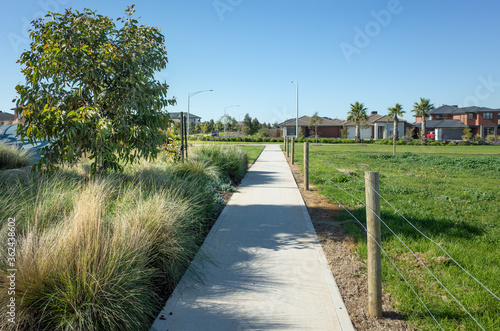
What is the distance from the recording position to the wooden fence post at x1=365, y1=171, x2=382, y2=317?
3.58 m

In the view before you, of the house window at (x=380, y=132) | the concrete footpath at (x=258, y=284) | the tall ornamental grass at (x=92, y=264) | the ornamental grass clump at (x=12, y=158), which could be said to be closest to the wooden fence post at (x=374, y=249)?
the concrete footpath at (x=258, y=284)

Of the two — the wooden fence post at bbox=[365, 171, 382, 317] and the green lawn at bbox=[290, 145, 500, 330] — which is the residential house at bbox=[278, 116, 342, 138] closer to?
the green lawn at bbox=[290, 145, 500, 330]

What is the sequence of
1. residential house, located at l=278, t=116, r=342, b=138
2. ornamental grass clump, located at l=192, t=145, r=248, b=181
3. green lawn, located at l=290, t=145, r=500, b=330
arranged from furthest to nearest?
residential house, located at l=278, t=116, r=342, b=138 → ornamental grass clump, located at l=192, t=145, r=248, b=181 → green lawn, located at l=290, t=145, r=500, b=330

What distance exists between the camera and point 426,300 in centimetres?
385

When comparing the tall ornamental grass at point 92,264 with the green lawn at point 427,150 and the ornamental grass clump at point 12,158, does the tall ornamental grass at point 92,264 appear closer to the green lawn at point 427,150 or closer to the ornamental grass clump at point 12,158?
the ornamental grass clump at point 12,158

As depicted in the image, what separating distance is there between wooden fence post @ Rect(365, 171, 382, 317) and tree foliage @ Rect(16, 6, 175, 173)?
13.5ft

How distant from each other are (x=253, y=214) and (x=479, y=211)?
4.91m

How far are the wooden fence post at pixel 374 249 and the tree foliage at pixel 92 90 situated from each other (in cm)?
410

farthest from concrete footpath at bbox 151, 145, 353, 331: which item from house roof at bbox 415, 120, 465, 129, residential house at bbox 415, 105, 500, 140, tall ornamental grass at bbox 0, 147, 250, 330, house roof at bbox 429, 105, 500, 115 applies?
house roof at bbox 429, 105, 500, 115

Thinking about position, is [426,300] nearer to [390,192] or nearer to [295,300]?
[295,300]

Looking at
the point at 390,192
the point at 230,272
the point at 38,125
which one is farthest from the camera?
the point at 390,192

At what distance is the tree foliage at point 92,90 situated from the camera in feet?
19.2

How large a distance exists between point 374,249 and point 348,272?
48.3 inches

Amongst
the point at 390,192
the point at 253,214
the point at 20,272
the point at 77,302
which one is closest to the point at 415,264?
the point at 253,214
